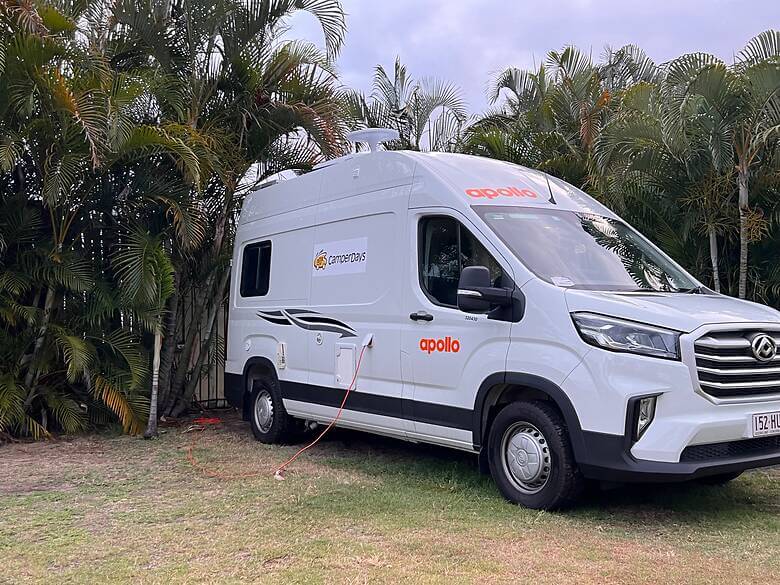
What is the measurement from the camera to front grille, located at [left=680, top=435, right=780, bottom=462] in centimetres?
481

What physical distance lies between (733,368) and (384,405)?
2805 millimetres

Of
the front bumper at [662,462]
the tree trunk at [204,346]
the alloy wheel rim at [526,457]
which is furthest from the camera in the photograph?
the tree trunk at [204,346]

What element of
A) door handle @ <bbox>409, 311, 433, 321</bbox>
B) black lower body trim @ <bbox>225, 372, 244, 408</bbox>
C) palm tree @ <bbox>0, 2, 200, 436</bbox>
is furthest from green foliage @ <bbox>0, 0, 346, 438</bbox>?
door handle @ <bbox>409, 311, 433, 321</bbox>

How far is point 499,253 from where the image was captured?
5691 mm

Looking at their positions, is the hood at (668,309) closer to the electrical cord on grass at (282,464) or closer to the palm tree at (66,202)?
the electrical cord on grass at (282,464)

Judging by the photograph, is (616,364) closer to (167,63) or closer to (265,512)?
(265,512)

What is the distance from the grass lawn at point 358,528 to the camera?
4258mm

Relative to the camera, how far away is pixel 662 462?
479cm

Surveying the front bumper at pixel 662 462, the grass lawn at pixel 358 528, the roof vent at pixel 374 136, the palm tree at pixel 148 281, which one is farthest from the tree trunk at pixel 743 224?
the palm tree at pixel 148 281

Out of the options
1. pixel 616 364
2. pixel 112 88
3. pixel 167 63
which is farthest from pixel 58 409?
pixel 616 364

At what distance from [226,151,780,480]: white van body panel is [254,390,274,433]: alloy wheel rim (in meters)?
0.29

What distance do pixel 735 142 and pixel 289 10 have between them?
5323 millimetres

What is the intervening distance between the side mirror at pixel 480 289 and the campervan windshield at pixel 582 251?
0.28m

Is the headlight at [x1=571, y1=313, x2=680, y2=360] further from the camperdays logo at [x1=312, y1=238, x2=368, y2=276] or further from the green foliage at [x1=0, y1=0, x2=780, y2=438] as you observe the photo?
the green foliage at [x1=0, y1=0, x2=780, y2=438]
